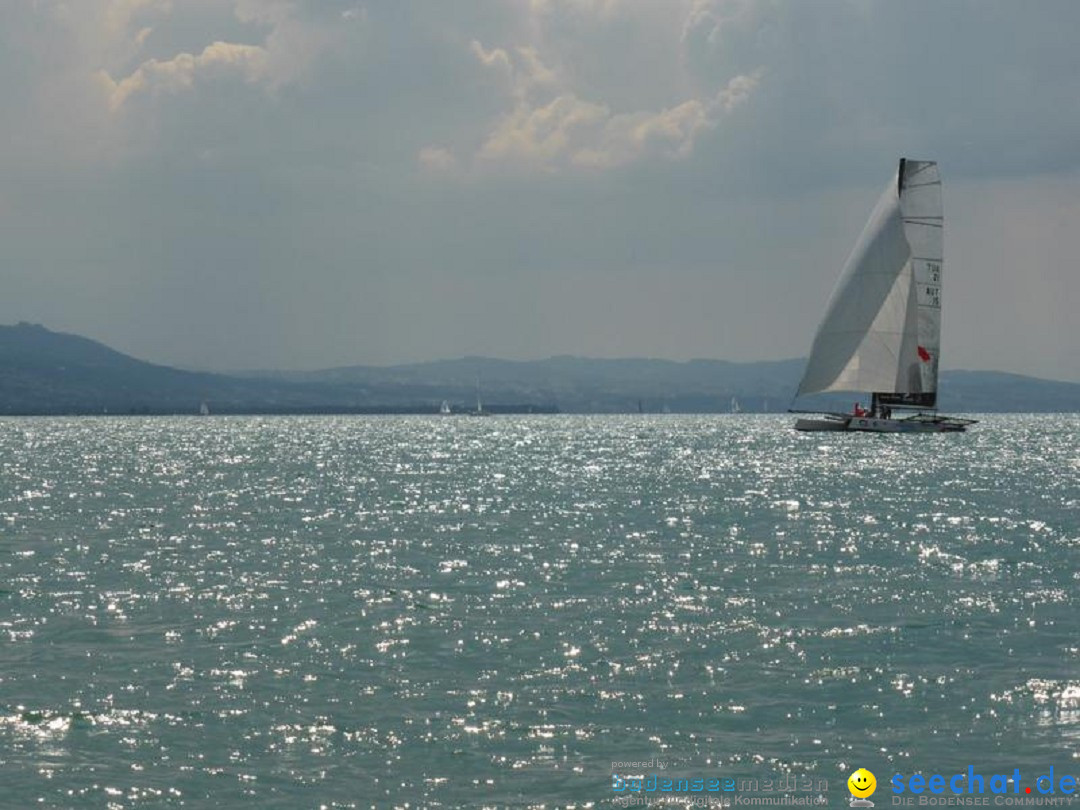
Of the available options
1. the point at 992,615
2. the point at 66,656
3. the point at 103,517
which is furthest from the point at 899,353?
the point at 66,656

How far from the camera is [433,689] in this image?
24.6 meters

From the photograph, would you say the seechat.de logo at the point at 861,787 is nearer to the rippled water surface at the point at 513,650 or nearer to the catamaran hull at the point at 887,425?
the rippled water surface at the point at 513,650

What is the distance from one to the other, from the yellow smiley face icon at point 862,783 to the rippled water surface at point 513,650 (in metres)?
0.19

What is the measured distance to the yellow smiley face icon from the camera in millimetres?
18814

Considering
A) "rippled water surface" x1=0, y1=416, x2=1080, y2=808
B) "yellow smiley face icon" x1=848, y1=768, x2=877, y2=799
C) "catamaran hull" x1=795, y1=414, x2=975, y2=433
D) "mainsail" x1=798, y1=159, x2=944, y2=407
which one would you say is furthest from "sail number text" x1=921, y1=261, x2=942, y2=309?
"yellow smiley face icon" x1=848, y1=768, x2=877, y2=799

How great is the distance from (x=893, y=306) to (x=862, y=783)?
121737mm

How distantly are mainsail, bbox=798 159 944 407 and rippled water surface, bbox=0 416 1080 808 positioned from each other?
243 ft

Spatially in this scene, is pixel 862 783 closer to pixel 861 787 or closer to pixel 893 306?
pixel 861 787

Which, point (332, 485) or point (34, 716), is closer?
point (34, 716)

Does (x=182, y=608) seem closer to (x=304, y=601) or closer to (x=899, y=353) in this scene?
(x=304, y=601)

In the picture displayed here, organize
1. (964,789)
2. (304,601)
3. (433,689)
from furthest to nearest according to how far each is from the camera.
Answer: (304,601) → (433,689) → (964,789)

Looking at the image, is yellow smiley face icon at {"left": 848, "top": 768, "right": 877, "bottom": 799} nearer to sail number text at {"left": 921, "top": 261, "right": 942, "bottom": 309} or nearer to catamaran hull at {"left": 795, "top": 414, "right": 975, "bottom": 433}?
sail number text at {"left": 921, "top": 261, "right": 942, "bottom": 309}

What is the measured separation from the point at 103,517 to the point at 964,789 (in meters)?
47.7

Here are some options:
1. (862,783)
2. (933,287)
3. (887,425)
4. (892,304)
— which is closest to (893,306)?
(892,304)
